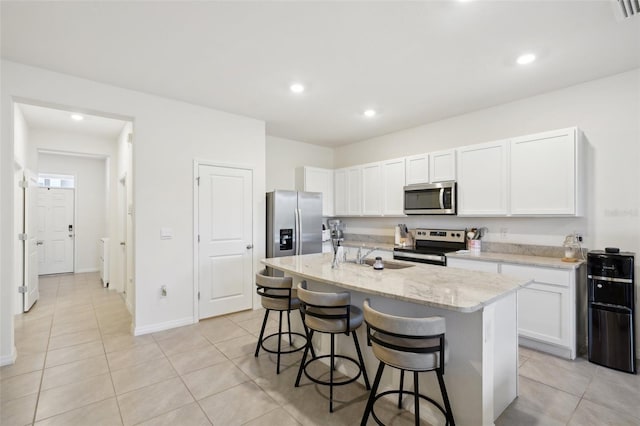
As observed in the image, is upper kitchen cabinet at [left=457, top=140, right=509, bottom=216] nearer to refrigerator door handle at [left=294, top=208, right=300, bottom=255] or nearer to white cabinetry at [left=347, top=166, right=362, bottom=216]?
white cabinetry at [left=347, top=166, right=362, bottom=216]

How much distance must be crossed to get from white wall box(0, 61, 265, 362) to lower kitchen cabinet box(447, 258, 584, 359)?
3660mm

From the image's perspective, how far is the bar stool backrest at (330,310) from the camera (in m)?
2.00

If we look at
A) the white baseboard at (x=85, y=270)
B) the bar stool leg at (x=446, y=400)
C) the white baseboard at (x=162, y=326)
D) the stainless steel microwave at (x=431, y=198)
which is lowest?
the white baseboard at (x=162, y=326)

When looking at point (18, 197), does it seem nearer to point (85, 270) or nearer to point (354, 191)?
point (85, 270)

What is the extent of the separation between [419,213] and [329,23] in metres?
2.79

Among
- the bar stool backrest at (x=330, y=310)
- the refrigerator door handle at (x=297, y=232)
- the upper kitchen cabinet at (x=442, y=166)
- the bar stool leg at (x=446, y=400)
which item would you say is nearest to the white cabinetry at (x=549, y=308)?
the upper kitchen cabinet at (x=442, y=166)

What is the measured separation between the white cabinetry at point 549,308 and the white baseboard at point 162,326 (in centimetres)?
365

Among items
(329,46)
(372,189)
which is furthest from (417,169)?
(329,46)

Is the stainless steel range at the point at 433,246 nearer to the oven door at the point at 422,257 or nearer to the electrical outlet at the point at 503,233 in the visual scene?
the oven door at the point at 422,257

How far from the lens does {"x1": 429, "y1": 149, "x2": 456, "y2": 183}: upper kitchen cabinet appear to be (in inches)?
153

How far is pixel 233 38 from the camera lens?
2.34m

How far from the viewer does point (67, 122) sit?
15.0ft

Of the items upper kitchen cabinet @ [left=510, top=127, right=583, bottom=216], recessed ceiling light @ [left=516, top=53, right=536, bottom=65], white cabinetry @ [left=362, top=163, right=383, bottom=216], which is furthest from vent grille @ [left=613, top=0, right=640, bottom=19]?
white cabinetry @ [left=362, top=163, right=383, bottom=216]

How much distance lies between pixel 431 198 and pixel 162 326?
12.3 feet
